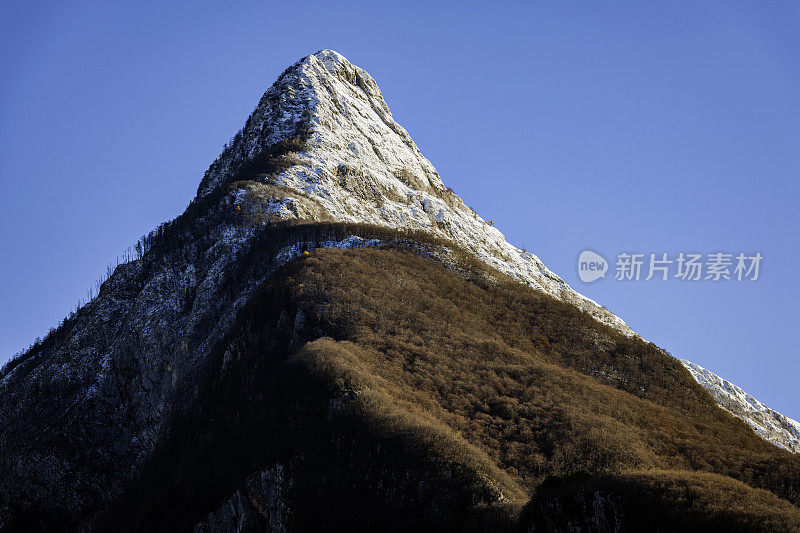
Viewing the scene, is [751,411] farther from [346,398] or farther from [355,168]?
[355,168]

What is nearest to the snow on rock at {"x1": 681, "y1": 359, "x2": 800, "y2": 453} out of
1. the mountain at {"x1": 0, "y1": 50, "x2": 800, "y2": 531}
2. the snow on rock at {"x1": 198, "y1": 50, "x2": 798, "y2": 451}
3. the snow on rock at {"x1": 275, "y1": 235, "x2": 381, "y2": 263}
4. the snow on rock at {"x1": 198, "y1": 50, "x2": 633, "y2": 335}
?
the snow on rock at {"x1": 198, "y1": 50, "x2": 798, "y2": 451}

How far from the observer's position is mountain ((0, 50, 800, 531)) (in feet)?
97.3

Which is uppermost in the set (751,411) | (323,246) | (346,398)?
(323,246)

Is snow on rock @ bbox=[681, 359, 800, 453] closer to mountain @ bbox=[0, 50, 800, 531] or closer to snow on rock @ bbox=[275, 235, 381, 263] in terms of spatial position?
mountain @ bbox=[0, 50, 800, 531]

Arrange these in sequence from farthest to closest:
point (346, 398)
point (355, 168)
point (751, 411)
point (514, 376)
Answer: point (355, 168)
point (751, 411)
point (514, 376)
point (346, 398)

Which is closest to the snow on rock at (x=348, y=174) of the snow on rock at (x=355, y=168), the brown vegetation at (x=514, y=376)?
the snow on rock at (x=355, y=168)

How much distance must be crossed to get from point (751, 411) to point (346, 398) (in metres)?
47.3

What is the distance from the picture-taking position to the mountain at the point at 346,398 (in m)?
29.7

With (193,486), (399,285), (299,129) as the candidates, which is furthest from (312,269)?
(299,129)

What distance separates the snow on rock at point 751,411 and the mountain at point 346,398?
1.97 meters

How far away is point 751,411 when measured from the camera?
61.1 meters

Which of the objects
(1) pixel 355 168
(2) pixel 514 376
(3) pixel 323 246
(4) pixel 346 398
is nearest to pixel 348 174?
(1) pixel 355 168

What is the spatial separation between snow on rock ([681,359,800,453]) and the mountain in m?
1.97

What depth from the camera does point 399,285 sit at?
5994cm
